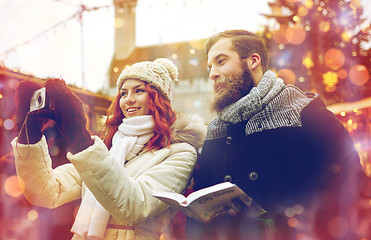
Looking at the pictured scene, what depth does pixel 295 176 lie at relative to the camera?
5.49 ft

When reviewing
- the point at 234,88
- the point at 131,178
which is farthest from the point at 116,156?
the point at 234,88

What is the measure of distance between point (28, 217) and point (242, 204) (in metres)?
2.43

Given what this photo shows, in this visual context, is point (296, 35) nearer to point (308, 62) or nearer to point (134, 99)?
point (308, 62)

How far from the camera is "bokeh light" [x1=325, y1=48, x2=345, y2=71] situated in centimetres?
773

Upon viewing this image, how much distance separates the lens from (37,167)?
76.2 inches

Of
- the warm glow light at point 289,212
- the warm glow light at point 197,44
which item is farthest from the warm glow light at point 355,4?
the warm glow light at point 197,44

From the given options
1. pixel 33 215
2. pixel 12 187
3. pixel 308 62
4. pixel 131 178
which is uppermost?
pixel 308 62

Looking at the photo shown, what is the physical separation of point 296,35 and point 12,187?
827 cm

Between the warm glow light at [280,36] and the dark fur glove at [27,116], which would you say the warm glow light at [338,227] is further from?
the warm glow light at [280,36]

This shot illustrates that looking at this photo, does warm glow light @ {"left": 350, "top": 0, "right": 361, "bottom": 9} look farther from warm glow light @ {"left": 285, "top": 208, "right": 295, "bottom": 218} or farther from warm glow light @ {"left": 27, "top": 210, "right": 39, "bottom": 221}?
warm glow light @ {"left": 27, "top": 210, "right": 39, "bottom": 221}

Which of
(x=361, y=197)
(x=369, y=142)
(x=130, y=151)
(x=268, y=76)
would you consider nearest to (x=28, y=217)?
(x=130, y=151)

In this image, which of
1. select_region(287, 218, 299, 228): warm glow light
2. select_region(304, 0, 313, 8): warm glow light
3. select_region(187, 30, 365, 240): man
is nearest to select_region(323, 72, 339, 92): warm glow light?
select_region(304, 0, 313, 8): warm glow light

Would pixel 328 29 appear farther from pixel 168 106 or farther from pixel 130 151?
pixel 130 151

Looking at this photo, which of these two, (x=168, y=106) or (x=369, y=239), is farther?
(x=168, y=106)
